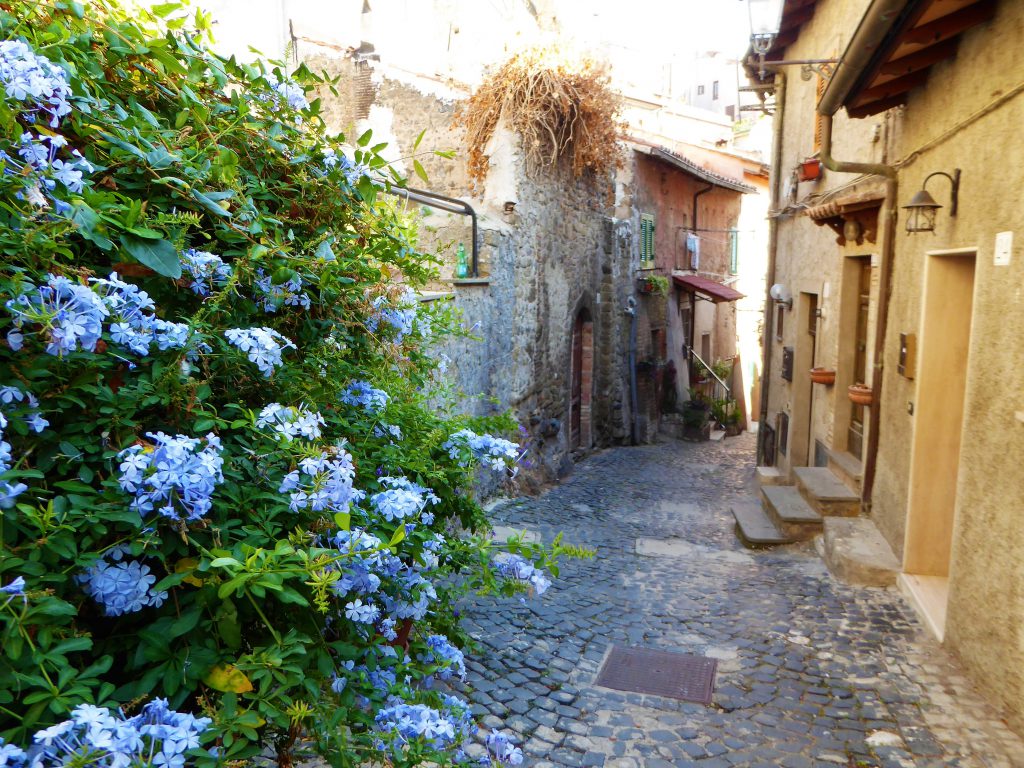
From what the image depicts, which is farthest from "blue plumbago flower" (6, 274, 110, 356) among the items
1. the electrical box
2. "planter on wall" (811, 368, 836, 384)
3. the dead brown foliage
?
the dead brown foliage

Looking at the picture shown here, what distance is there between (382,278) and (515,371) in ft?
22.8

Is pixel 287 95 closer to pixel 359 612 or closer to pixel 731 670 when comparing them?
pixel 359 612

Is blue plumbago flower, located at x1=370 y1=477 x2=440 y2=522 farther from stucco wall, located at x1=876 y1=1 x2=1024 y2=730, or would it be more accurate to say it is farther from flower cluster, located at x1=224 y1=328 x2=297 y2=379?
stucco wall, located at x1=876 y1=1 x2=1024 y2=730

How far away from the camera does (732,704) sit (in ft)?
12.7

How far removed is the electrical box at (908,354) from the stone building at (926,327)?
0.05 ft

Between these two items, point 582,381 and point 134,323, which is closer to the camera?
point 134,323

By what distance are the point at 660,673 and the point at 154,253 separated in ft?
11.9

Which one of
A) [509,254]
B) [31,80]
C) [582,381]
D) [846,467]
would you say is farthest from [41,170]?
[582,381]

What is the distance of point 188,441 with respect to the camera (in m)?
1.33

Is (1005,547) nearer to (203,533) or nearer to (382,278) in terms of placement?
(382,278)

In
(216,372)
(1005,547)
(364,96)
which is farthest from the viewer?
(364,96)

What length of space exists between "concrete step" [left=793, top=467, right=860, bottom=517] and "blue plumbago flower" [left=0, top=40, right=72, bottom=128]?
22.0ft

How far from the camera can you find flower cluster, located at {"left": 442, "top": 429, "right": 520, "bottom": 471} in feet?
7.58

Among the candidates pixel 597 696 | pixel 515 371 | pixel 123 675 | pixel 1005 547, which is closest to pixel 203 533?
pixel 123 675
